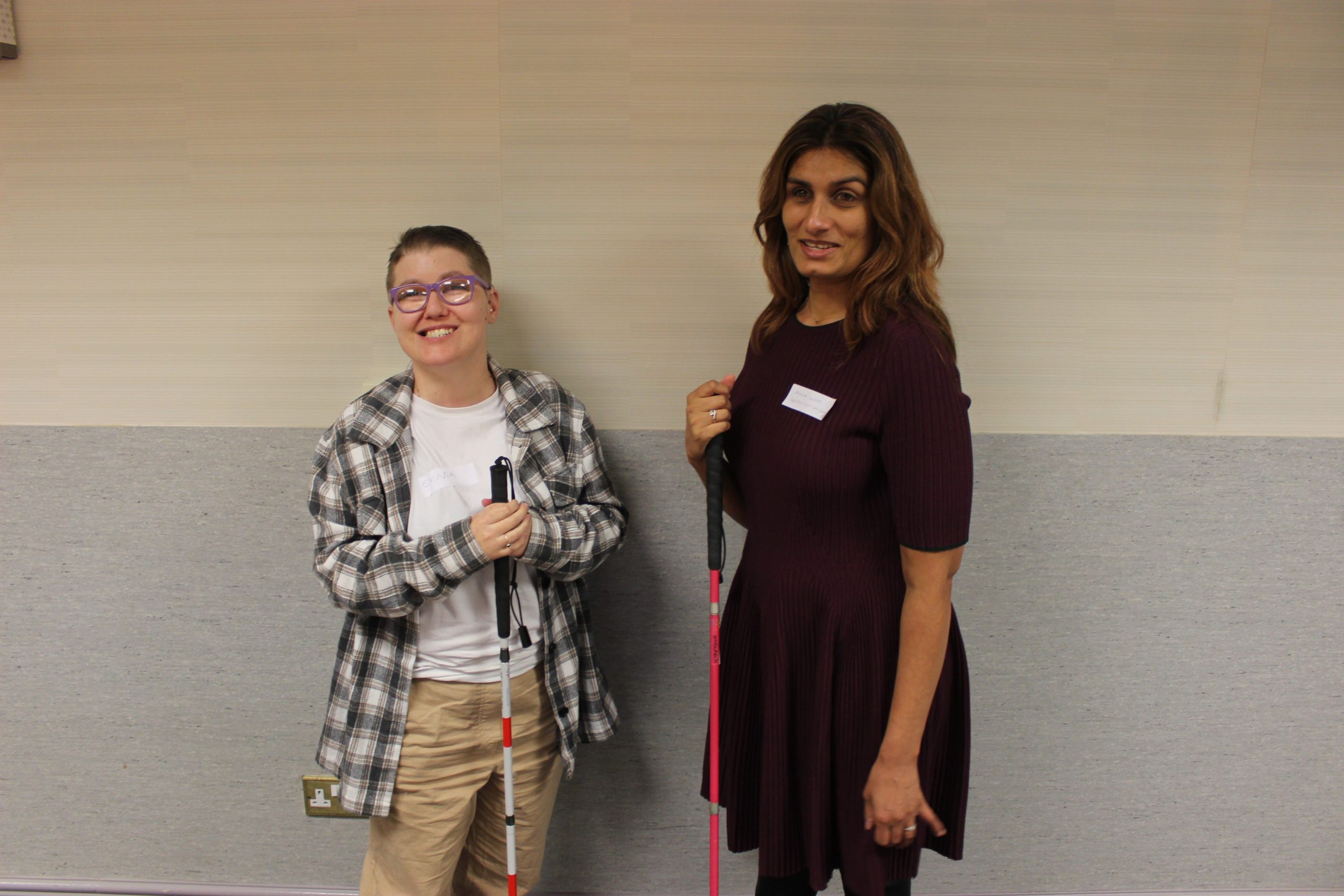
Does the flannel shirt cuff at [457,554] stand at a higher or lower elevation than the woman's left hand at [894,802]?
higher

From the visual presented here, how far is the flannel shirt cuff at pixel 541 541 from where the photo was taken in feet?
5.16

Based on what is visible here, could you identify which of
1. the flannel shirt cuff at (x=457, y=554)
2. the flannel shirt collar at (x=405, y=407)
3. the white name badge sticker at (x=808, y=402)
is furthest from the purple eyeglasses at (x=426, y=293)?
the white name badge sticker at (x=808, y=402)

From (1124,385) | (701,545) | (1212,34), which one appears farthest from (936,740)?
(1212,34)

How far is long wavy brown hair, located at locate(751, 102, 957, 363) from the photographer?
1321 millimetres

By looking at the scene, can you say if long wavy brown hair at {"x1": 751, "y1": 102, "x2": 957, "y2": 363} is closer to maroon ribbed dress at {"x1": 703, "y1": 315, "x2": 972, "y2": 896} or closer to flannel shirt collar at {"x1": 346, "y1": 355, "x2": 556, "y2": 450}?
maroon ribbed dress at {"x1": 703, "y1": 315, "x2": 972, "y2": 896}

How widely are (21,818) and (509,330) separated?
188 centimetres

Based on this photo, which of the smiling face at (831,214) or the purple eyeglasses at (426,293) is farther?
the purple eyeglasses at (426,293)

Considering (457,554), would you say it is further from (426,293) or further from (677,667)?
(677,667)

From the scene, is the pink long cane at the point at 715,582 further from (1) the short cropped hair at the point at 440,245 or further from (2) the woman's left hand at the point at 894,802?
(1) the short cropped hair at the point at 440,245

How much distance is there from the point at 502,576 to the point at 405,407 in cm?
41

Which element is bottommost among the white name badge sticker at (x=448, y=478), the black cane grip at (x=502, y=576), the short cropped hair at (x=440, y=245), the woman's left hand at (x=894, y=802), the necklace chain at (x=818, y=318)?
the woman's left hand at (x=894, y=802)

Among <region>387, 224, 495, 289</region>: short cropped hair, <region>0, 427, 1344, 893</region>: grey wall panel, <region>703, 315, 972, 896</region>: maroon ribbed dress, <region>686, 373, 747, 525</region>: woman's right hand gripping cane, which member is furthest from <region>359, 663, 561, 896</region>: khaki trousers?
<region>387, 224, 495, 289</region>: short cropped hair

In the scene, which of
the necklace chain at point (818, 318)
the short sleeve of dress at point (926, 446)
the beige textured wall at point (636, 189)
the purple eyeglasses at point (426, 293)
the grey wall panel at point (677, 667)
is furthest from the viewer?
the grey wall panel at point (677, 667)

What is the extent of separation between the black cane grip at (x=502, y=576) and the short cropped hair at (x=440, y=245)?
0.42 metres
